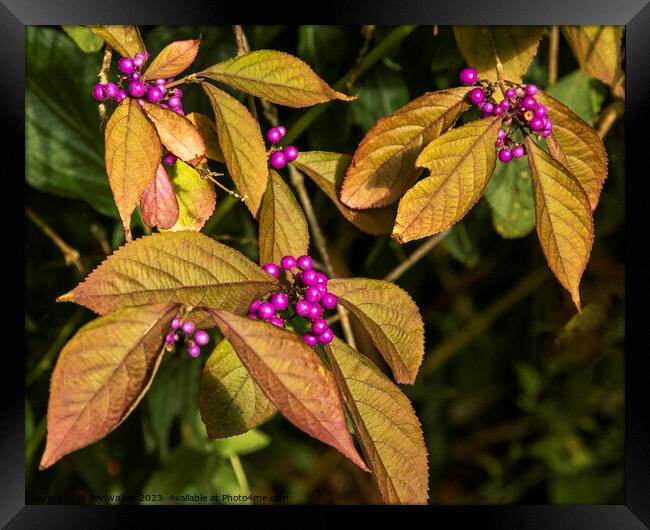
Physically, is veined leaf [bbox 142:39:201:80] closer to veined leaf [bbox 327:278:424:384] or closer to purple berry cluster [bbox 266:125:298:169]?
purple berry cluster [bbox 266:125:298:169]

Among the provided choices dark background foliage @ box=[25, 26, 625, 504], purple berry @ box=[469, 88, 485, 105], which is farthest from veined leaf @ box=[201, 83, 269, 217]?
dark background foliage @ box=[25, 26, 625, 504]

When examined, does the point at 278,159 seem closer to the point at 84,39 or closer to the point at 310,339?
the point at 310,339

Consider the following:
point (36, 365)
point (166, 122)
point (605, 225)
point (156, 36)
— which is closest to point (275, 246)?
point (166, 122)

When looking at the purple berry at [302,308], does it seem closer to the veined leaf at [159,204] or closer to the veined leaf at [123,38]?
the veined leaf at [159,204]
